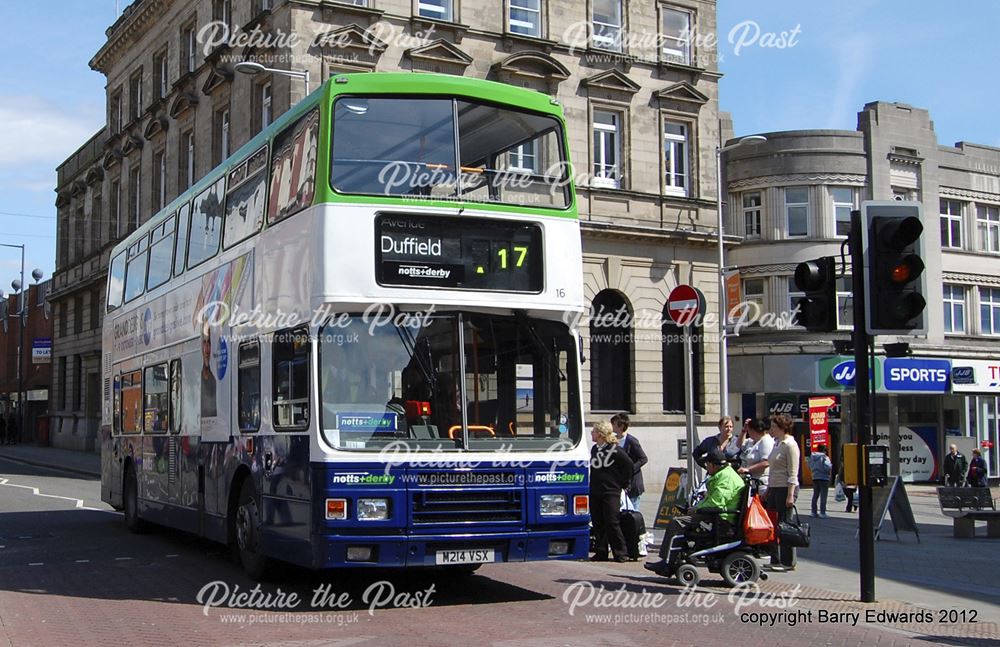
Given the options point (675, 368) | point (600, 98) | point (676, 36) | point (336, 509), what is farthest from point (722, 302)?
point (336, 509)

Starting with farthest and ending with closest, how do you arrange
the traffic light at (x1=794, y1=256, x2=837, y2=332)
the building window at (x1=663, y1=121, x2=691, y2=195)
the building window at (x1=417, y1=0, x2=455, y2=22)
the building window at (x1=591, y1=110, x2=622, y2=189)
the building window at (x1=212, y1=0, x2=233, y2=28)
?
the building window at (x1=212, y1=0, x2=233, y2=28)
the building window at (x1=663, y1=121, x2=691, y2=195)
the building window at (x1=591, y1=110, x2=622, y2=189)
the building window at (x1=417, y1=0, x2=455, y2=22)
the traffic light at (x1=794, y1=256, x2=837, y2=332)

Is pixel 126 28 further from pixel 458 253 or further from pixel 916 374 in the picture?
pixel 458 253

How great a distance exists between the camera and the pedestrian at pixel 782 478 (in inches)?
526

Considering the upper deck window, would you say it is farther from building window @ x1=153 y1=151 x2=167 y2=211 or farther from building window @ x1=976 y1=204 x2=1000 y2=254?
building window @ x1=976 y1=204 x2=1000 y2=254

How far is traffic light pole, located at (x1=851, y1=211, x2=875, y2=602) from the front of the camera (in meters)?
10.7

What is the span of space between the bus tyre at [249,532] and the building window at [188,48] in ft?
95.1

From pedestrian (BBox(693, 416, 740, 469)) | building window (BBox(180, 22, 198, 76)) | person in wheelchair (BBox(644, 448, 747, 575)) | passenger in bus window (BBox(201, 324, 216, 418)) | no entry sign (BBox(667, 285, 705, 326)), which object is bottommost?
person in wheelchair (BBox(644, 448, 747, 575))

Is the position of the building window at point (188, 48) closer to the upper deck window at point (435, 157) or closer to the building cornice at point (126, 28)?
the building cornice at point (126, 28)

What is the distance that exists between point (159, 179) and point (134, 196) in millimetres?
3543

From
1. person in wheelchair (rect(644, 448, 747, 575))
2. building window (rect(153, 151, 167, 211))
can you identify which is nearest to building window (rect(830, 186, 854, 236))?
building window (rect(153, 151, 167, 211))

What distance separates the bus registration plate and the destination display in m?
2.39

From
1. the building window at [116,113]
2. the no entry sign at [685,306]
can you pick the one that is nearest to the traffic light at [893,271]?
the no entry sign at [685,306]

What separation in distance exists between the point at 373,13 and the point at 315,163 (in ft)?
66.7

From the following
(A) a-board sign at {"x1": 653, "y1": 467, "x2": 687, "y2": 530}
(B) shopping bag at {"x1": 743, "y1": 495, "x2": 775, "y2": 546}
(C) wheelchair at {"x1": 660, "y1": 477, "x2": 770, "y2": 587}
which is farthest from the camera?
(A) a-board sign at {"x1": 653, "y1": 467, "x2": 687, "y2": 530}
